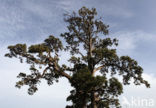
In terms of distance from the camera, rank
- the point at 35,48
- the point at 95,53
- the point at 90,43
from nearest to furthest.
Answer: the point at 35,48
the point at 95,53
the point at 90,43

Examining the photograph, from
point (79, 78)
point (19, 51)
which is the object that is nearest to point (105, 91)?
point (79, 78)

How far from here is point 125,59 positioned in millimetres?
18906

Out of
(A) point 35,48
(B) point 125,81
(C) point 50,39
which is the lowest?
(B) point 125,81

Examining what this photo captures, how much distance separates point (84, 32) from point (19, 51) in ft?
24.6

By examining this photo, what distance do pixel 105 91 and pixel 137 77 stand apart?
12.9ft

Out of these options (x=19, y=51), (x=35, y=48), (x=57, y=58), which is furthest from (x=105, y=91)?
(x=19, y=51)

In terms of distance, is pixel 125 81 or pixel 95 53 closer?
pixel 95 53

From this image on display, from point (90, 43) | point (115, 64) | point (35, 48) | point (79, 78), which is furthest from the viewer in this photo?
point (90, 43)

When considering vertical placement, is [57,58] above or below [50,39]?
below

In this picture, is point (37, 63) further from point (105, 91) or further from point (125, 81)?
point (125, 81)

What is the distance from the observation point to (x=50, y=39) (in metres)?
19.4

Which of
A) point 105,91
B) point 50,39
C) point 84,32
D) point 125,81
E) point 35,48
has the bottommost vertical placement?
Answer: point 105,91

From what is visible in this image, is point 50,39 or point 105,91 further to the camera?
point 50,39

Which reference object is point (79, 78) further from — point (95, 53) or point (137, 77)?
point (137, 77)
